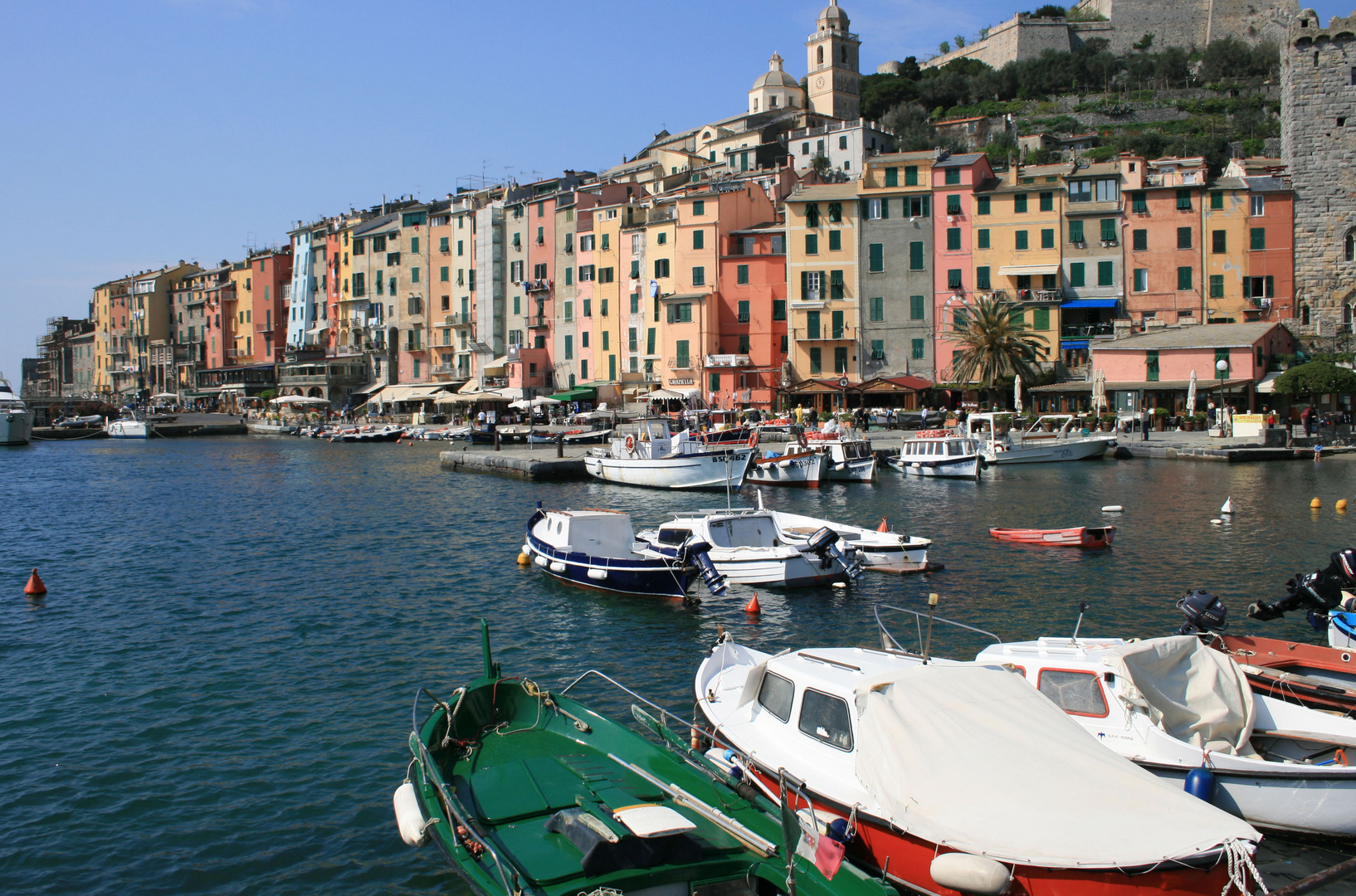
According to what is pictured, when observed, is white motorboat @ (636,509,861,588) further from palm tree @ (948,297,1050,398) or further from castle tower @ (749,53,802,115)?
castle tower @ (749,53,802,115)

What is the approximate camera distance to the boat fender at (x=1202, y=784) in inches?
376

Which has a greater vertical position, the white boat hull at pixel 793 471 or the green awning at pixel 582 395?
the green awning at pixel 582 395

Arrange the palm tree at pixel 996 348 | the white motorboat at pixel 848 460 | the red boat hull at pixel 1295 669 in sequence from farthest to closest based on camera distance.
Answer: the palm tree at pixel 996 348 < the white motorboat at pixel 848 460 < the red boat hull at pixel 1295 669

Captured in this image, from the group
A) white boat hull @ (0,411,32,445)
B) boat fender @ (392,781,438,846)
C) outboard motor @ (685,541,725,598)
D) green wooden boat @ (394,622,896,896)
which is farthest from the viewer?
white boat hull @ (0,411,32,445)

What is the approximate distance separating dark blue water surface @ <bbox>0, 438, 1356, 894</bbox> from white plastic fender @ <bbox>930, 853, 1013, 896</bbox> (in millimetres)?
3731

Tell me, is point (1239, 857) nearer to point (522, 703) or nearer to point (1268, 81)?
point (522, 703)

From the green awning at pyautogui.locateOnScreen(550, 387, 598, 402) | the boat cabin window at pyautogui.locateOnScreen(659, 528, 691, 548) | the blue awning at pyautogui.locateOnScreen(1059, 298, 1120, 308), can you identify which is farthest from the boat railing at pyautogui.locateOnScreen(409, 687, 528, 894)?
the green awning at pyautogui.locateOnScreen(550, 387, 598, 402)

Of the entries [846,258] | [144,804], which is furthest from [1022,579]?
[846,258]

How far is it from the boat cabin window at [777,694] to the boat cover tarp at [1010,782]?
123 cm

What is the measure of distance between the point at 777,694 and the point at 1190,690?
4.40m

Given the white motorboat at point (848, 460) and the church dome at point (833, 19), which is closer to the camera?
the white motorboat at point (848, 460)

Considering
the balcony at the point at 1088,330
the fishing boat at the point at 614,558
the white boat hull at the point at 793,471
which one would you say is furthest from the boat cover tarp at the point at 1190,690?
the balcony at the point at 1088,330

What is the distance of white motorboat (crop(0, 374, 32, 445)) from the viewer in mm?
81375

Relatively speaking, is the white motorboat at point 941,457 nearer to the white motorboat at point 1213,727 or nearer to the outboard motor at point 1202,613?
the outboard motor at point 1202,613
